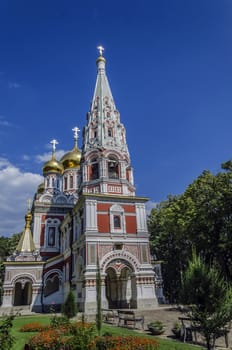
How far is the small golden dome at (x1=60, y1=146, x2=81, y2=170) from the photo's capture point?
3803 cm

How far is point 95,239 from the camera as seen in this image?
21.1m

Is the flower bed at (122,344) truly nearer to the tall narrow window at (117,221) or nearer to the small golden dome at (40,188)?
the tall narrow window at (117,221)

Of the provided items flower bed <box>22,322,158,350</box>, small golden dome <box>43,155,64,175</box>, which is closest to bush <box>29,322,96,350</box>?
flower bed <box>22,322,158,350</box>

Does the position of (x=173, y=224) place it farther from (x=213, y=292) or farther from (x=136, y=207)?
(x=213, y=292)

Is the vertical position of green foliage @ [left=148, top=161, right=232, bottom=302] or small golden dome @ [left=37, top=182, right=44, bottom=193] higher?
small golden dome @ [left=37, top=182, right=44, bottom=193]

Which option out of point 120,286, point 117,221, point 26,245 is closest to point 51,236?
point 26,245

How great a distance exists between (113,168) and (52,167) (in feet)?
43.9

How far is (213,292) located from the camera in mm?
7094

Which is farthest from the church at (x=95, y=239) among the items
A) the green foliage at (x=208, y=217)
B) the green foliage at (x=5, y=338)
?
the green foliage at (x=5, y=338)

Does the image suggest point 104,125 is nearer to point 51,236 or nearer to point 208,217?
point 208,217

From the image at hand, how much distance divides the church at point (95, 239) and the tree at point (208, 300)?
532 inches

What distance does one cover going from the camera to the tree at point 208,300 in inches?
273

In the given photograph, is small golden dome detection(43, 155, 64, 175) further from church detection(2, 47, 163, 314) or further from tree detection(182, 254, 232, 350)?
tree detection(182, 254, 232, 350)

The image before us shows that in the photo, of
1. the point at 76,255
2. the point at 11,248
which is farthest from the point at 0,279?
the point at 76,255
